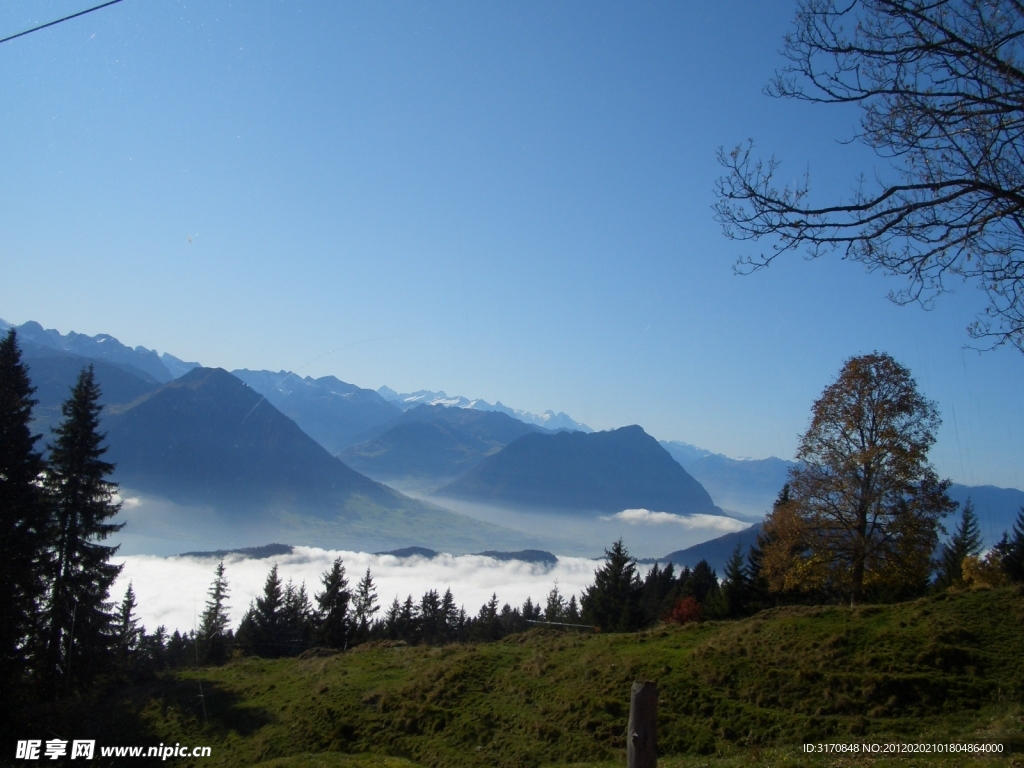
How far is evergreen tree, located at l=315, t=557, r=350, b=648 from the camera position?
46.2m

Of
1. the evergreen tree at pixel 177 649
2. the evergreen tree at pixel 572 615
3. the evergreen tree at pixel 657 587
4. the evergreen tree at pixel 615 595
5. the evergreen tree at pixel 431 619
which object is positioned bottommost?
the evergreen tree at pixel 177 649

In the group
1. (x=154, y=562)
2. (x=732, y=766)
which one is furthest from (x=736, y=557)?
(x=154, y=562)

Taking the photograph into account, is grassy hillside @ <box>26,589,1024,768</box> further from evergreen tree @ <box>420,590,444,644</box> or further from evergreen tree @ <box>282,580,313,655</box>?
evergreen tree @ <box>420,590,444,644</box>

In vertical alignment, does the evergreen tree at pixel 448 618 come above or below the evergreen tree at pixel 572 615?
below

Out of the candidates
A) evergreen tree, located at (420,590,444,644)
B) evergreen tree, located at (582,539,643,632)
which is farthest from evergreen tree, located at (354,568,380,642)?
evergreen tree, located at (582,539,643,632)

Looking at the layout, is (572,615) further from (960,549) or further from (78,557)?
(78,557)

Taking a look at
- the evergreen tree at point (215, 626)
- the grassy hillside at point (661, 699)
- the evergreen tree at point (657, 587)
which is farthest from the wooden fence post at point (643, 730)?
the evergreen tree at point (657, 587)

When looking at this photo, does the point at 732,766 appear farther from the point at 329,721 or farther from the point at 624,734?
the point at 329,721

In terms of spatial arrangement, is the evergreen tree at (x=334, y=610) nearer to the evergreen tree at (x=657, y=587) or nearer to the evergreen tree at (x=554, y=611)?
the evergreen tree at (x=657, y=587)

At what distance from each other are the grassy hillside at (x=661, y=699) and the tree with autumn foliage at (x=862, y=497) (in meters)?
1.75

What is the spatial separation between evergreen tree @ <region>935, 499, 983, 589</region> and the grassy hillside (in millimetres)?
25601

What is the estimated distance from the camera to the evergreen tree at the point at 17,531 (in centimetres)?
2059

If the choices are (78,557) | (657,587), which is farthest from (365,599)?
(78,557)

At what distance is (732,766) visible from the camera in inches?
353
